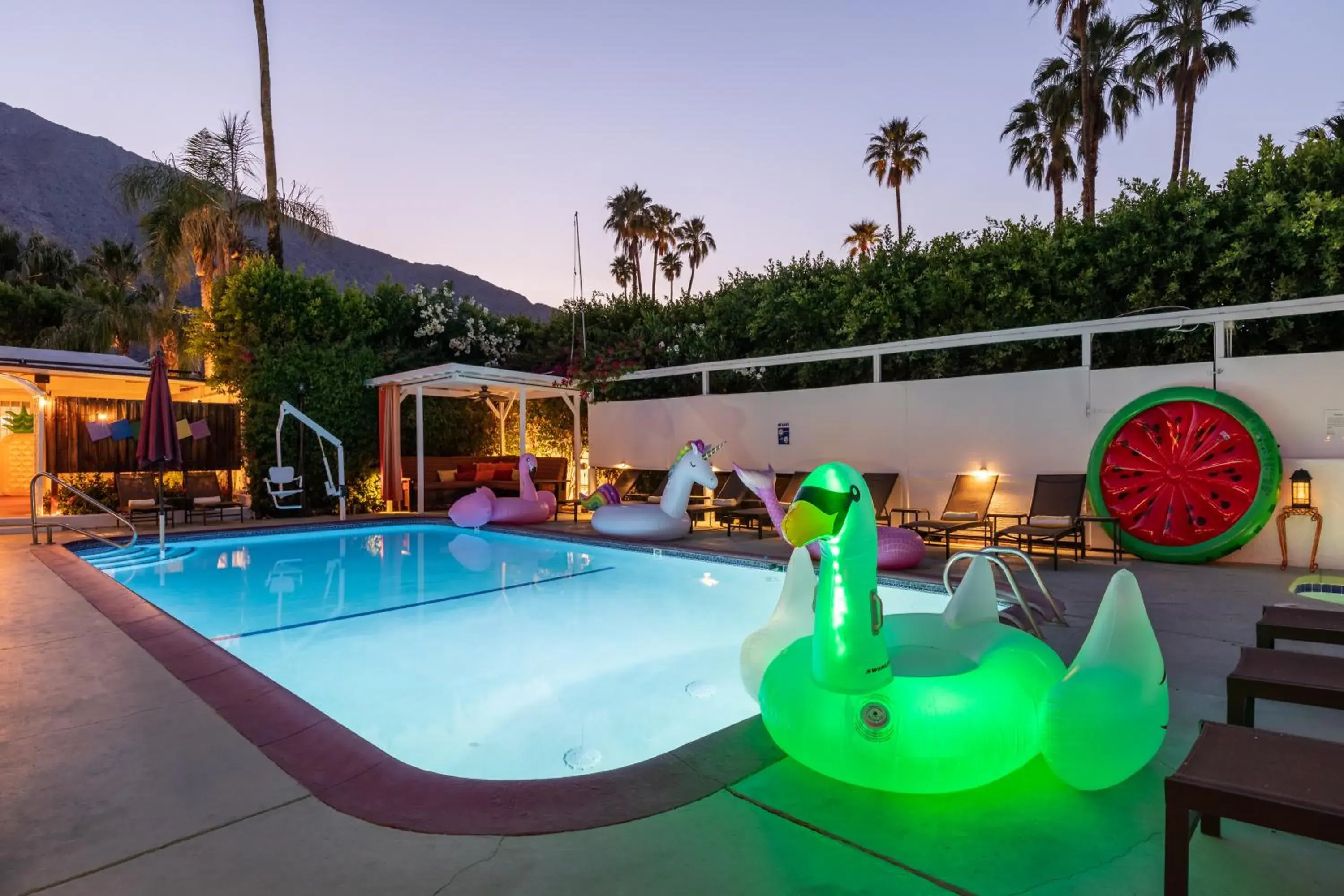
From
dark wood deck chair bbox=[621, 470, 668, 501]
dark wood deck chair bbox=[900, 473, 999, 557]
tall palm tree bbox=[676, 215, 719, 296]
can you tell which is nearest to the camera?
dark wood deck chair bbox=[900, 473, 999, 557]

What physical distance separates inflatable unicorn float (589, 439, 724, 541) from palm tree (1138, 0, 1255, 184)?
1764 cm

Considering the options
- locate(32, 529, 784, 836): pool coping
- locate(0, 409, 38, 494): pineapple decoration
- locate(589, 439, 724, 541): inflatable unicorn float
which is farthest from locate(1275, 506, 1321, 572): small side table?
locate(0, 409, 38, 494): pineapple decoration

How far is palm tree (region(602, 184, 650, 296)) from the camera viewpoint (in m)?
41.7

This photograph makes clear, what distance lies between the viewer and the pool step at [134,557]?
8.81m

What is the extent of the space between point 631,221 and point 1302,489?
3799cm

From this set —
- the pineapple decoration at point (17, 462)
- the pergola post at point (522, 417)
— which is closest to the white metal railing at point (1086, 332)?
the pergola post at point (522, 417)

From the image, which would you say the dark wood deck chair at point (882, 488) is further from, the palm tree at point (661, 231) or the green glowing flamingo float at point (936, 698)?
the palm tree at point (661, 231)

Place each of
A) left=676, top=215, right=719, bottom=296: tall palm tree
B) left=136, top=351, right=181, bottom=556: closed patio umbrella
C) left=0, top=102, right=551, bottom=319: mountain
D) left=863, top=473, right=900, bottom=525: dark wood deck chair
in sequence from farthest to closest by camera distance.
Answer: left=0, top=102, right=551, bottom=319: mountain → left=676, top=215, right=719, bottom=296: tall palm tree → left=863, top=473, right=900, bottom=525: dark wood deck chair → left=136, top=351, right=181, bottom=556: closed patio umbrella

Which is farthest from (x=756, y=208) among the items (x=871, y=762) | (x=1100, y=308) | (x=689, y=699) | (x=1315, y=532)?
(x=871, y=762)

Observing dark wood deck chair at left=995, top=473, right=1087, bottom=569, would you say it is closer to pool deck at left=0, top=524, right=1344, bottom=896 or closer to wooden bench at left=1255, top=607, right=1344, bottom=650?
wooden bench at left=1255, top=607, right=1344, bottom=650

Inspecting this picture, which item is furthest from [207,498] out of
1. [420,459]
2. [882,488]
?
[882,488]

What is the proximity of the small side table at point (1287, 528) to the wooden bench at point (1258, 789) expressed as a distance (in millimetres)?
6901

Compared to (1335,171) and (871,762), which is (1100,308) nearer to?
(1335,171)

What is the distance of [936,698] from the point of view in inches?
99.5
